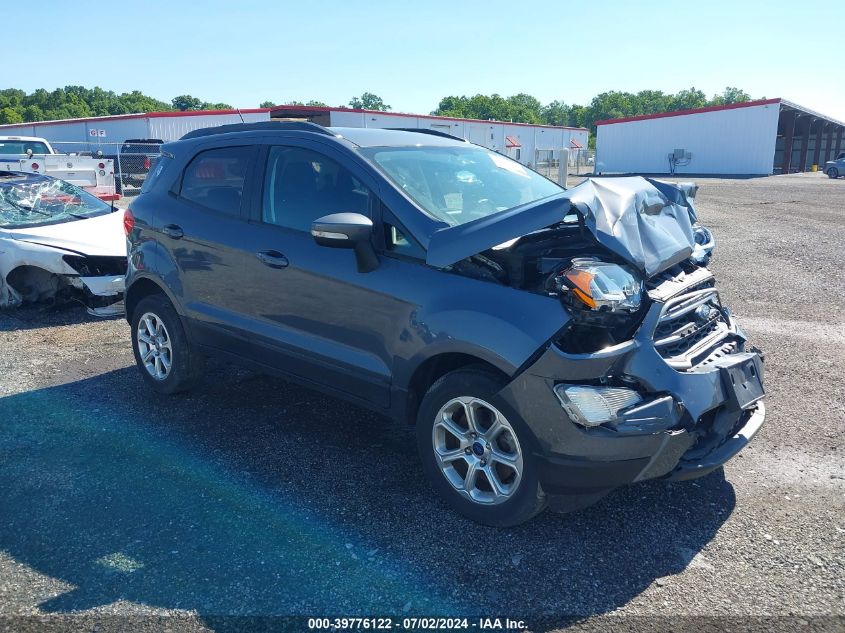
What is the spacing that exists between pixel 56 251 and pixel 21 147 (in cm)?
1637

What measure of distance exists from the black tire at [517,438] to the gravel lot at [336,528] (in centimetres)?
12

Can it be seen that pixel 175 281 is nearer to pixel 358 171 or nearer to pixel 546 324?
pixel 358 171

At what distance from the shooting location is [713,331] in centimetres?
386

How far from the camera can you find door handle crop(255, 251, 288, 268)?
4.36 m

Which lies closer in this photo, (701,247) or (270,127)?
(701,247)

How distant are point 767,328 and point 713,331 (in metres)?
3.78

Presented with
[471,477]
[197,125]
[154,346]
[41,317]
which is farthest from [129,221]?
[197,125]

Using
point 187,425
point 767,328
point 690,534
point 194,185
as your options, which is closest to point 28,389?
point 187,425

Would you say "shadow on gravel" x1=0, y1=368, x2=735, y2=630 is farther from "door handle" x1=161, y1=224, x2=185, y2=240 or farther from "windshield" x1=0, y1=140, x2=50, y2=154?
"windshield" x1=0, y1=140, x2=50, y2=154

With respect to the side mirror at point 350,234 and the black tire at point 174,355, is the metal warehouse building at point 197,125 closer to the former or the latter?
the black tire at point 174,355

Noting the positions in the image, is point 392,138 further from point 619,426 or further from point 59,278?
point 59,278

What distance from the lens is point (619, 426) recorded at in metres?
3.13

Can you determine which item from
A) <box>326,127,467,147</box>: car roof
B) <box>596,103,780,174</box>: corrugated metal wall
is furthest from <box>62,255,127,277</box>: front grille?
<box>596,103,780,174</box>: corrugated metal wall

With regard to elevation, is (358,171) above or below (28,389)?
above
